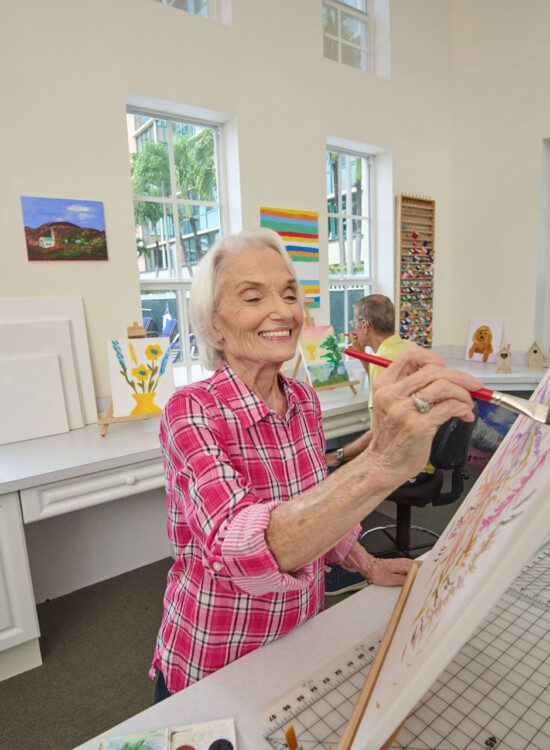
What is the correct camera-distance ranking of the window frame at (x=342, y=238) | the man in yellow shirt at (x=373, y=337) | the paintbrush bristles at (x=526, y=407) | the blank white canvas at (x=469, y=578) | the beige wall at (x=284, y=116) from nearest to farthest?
the blank white canvas at (x=469, y=578), the paintbrush bristles at (x=526, y=407), the beige wall at (x=284, y=116), the man in yellow shirt at (x=373, y=337), the window frame at (x=342, y=238)

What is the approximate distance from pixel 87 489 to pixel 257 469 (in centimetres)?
130

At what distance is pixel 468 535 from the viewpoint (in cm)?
57

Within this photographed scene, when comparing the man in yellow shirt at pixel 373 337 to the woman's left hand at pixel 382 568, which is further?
the man in yellow shirt at pixel 373 337

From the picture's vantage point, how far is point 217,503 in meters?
0.71

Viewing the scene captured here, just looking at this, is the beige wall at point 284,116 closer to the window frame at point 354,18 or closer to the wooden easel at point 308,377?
the window frame at point 354,18

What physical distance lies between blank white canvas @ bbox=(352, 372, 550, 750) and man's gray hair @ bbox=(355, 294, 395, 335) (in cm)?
219

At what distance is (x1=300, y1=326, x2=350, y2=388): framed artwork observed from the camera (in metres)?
3.04

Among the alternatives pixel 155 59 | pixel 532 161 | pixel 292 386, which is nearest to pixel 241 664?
pixel 292 386

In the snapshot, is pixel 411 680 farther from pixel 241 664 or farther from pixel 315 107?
pixel 315 107

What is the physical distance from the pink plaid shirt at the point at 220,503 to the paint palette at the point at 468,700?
16 cm

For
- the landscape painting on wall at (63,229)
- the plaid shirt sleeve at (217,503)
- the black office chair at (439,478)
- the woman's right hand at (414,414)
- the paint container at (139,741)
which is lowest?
the black office chair at (439,478)

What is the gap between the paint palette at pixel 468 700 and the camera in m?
0.64

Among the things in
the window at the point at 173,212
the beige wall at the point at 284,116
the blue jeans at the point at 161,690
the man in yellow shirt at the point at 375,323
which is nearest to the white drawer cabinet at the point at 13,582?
the beige wall at the point at 284,116

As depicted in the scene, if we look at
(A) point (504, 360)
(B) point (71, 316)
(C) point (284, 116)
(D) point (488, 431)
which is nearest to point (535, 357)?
(A) point (504, 360)
